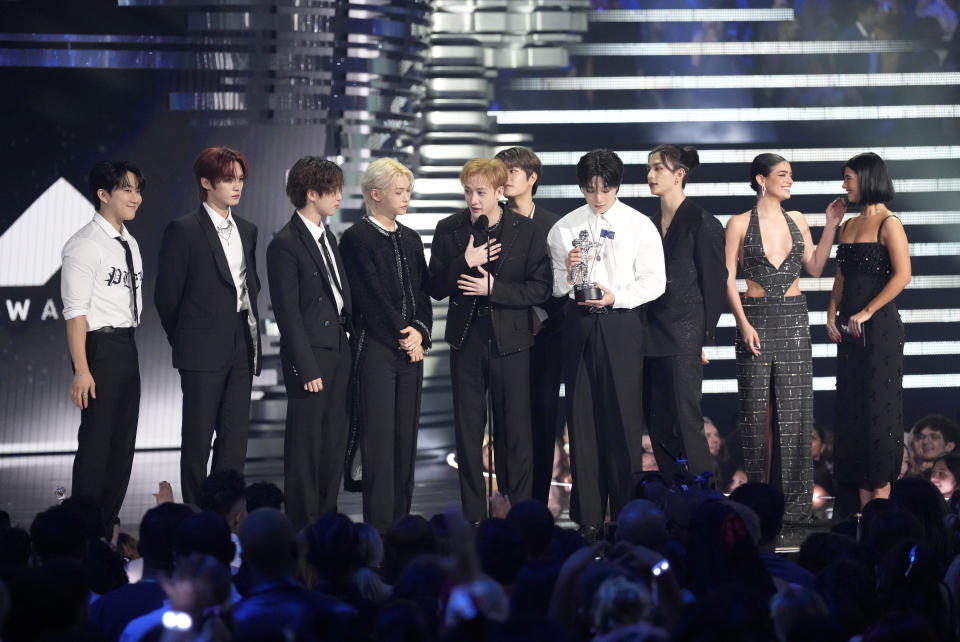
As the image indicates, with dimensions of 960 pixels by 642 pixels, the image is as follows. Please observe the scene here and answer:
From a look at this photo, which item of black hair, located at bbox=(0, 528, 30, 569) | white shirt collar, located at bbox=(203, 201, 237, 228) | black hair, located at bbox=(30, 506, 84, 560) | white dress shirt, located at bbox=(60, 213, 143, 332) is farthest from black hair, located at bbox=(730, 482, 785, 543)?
white dress shirt, located at bbox=(60, 213, 143, 332)

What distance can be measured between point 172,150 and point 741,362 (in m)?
3.91

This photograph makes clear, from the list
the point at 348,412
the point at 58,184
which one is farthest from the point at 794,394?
the point at 58,184

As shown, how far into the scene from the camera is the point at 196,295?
511cm

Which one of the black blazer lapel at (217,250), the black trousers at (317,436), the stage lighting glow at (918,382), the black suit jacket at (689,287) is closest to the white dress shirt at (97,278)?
the black blazer lapel at (217,250)

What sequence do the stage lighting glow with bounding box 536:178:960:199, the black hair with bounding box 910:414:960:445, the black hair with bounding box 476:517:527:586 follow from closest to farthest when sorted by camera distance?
the black hair with bounding box 476:517:527:586, the black hair with bounding box 910:414:960:445, the stage lighting glow with bounding box 536:178:960:199

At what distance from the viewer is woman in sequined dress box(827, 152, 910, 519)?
561 centimetres

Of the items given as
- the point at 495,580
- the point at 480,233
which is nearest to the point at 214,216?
the point at 480,233

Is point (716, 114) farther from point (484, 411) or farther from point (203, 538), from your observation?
point (203, 538)

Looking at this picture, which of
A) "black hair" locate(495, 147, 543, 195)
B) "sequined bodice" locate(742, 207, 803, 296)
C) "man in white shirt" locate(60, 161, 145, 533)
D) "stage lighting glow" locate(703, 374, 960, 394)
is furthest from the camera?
"stage lighting glow" locate(703, 374, 960, 394)

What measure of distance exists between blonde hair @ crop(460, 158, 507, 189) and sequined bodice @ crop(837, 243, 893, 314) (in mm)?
1714

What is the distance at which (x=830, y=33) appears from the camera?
25.3 ft

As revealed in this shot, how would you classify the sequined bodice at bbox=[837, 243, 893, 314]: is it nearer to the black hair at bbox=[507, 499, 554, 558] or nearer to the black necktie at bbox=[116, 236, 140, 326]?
the black hair at bbox=[507, 499, 554, 558]

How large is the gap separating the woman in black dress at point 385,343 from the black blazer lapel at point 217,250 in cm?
51

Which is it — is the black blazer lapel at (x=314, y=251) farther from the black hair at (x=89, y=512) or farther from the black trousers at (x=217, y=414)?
the black hair at (x=89, y=512)
